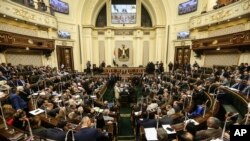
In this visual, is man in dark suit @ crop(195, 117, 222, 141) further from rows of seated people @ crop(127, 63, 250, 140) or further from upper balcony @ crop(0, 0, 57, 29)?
upper balcony @ crop(0, 0, 57, 29)

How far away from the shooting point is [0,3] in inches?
345

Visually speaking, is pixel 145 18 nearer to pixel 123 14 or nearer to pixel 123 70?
pixel 123 14

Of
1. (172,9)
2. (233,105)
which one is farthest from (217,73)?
(172,9)

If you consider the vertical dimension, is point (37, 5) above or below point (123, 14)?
below

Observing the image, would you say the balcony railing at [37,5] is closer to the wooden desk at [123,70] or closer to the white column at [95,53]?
the white column at [95,53]

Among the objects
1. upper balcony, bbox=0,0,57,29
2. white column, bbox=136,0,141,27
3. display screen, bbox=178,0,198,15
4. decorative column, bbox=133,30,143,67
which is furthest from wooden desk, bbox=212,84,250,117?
white column, bbox=136,0,141,27

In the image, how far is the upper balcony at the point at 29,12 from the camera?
930cm

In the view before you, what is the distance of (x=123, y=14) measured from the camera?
1883 cm

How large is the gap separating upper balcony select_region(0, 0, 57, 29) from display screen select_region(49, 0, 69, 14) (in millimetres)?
679

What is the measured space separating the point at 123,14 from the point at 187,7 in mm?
7367

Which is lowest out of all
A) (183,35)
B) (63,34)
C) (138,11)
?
(183,35)

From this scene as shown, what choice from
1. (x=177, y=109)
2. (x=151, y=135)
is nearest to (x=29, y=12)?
(x=177, y=109)

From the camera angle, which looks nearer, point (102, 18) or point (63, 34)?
point (63, 34)

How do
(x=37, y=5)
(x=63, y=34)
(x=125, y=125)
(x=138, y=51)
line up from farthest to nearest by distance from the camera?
(x=138, y=51) → (x=63, y=34) → (x=37, y=5) → (x=125, y=125)
